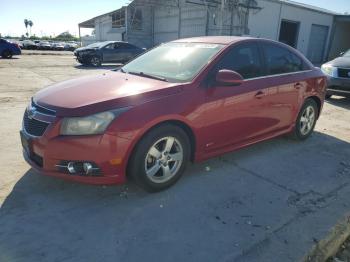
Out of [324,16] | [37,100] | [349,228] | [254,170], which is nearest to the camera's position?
[349,228]

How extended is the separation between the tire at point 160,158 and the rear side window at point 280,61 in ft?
5.99

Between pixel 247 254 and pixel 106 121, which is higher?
pixel 106 121

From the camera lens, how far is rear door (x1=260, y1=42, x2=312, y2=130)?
177 inches

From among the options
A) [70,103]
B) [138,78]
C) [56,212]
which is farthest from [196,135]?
[56,212]

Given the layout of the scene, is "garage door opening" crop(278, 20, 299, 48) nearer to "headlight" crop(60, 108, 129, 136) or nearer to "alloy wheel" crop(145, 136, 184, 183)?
"alloy wheel" crop(145, 136, 184, 183)

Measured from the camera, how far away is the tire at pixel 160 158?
3.20 m

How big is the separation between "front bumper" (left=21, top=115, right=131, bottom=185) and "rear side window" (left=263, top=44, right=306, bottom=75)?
8.27 feet

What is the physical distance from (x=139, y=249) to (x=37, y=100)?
195cm

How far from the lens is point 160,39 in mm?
28156

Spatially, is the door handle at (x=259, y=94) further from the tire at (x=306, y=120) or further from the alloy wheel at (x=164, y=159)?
the alloy wheel at (x=164, y=159)

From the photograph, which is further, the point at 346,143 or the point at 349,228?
the point at 346,143

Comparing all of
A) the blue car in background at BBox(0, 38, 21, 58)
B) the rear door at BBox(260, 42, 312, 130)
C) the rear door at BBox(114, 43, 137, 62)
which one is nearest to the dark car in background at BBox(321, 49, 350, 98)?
the rear door at BBox(260, 42, 312, 130)

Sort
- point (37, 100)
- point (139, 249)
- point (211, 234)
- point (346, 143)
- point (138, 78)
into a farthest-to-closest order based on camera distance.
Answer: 1. point (346, 143)
2. point (138, 78)
3. point (37, 100)
4. point (211, 234)
5. point (139, 249)

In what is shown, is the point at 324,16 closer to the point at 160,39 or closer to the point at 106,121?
the point at 160,39
